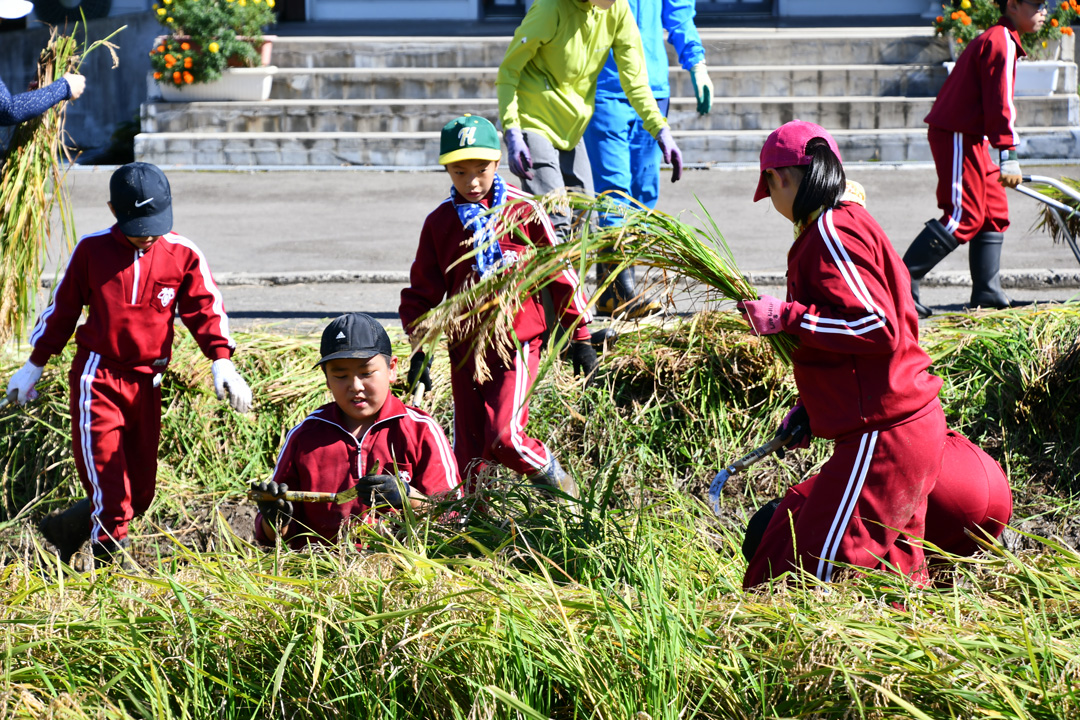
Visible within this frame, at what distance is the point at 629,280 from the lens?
530cm

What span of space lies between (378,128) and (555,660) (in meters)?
11.3

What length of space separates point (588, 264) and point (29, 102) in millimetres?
2817

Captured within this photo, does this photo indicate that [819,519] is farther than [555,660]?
Yes

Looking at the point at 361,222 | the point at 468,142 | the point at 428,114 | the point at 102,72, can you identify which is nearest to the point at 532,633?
the point at 468,142

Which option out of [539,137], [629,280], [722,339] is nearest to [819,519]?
[722,339]

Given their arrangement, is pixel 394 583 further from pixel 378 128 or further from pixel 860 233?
pixel 378 128

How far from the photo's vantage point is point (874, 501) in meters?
2.90

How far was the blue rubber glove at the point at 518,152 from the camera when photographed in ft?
16.5

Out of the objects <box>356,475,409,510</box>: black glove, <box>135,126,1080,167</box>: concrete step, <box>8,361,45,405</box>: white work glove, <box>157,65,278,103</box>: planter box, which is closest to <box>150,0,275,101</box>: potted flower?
<box>157,65,278,103</box>: planter box

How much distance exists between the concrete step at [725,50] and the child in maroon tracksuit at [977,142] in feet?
25.3

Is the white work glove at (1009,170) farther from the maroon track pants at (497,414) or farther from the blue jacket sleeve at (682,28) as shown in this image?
the maroon track pants at (497,414)

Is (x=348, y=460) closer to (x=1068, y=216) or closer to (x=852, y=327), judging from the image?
(x=852, y=327)

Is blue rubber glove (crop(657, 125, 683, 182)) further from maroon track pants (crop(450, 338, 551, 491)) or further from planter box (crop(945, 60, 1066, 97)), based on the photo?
planter box (crop(945, 60, 1066, 97))

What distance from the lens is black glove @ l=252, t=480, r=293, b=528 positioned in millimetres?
3316
